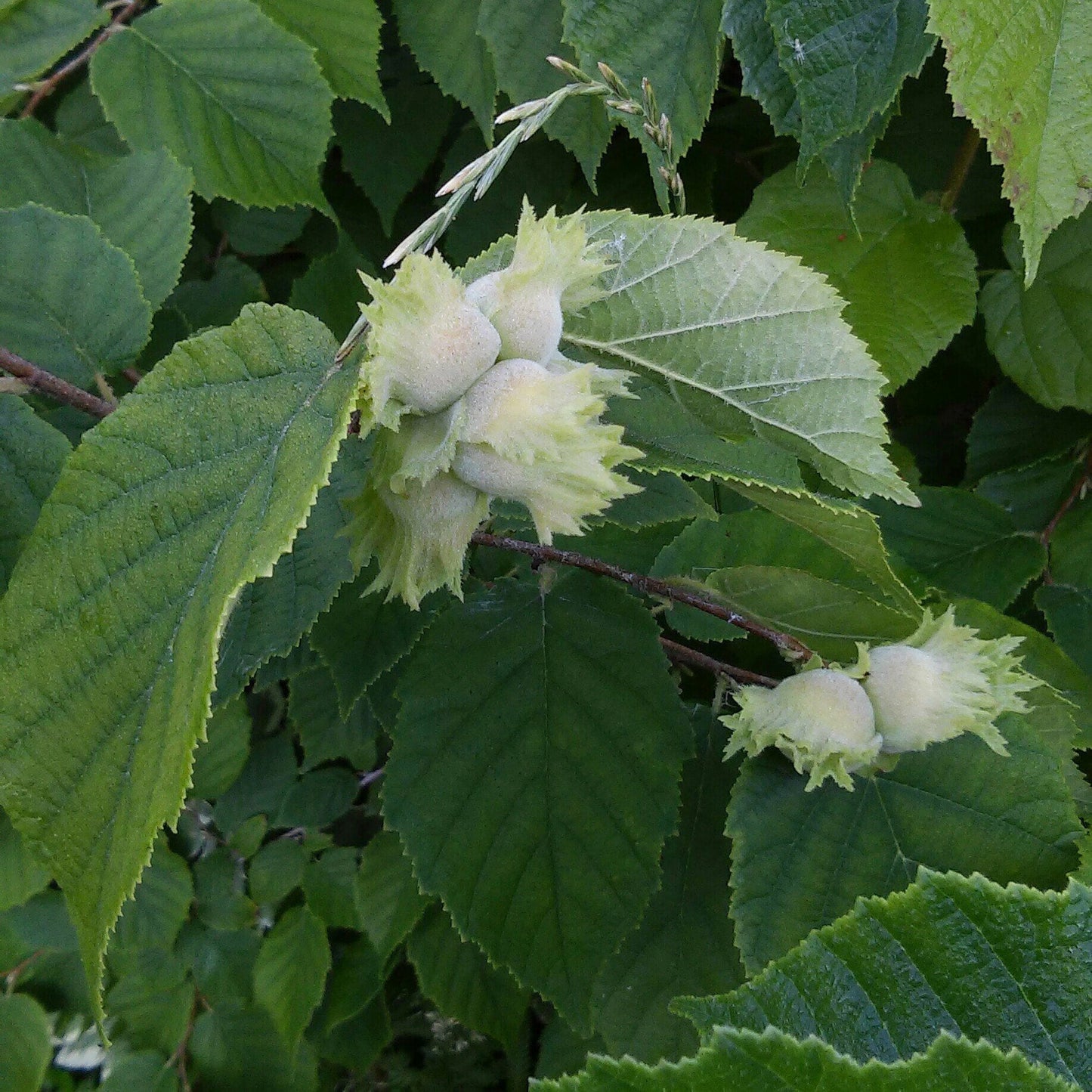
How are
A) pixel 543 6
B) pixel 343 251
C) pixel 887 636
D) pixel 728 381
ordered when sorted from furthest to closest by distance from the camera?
pixel 343 251 → pixel 543 6 → pixel 887 636 → pixel 728 381

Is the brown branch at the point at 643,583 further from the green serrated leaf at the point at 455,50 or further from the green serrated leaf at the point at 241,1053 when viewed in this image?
the green serrated leaf at the point at 241,1053

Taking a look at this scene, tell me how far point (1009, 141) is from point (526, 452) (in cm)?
41

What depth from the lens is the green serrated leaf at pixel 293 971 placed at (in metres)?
1.43

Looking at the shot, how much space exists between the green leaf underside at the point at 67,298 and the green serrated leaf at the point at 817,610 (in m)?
0.53

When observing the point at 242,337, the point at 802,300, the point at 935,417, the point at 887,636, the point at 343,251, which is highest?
the point at 242,337

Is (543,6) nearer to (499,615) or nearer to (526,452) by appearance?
(499,615)

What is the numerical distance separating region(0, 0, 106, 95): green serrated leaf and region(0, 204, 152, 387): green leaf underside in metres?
0.44

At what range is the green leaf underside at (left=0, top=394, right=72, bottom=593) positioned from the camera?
598 mm

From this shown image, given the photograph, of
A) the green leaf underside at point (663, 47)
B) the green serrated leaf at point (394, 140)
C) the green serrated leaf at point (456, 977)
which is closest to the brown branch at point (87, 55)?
the green serrated leaf at point (394, 140)

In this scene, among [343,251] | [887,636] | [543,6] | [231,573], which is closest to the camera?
[231,573]

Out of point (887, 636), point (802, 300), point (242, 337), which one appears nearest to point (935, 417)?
point (887, 636)

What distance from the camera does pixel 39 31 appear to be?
1.02m

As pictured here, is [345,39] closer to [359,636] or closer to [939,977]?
[359,636]

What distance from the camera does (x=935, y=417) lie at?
1.48m
